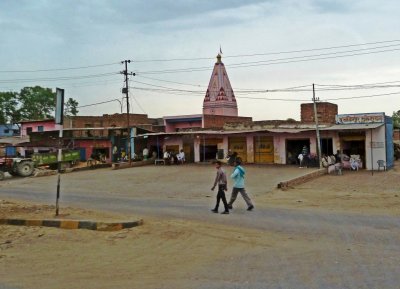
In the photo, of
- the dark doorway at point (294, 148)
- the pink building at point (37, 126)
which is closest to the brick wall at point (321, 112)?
the dark doorway at point (294, 148)

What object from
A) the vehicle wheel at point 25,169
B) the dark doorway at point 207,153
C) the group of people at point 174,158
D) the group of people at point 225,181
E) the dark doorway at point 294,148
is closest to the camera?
the group of people at point 225,181

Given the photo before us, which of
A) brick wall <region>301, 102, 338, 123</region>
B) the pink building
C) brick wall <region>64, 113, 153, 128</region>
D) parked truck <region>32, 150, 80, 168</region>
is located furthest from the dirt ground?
the pink building

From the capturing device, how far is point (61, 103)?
11.3m

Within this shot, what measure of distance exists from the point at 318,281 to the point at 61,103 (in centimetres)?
788

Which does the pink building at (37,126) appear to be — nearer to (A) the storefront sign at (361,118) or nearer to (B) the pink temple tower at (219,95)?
(B) the pink temple tower at (219,95)

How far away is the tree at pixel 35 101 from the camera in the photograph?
69.8 m

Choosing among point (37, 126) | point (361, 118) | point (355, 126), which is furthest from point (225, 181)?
point (37, 126)

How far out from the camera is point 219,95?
45562 mm

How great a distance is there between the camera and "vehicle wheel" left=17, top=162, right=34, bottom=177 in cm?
3180

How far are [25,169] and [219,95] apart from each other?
2070 centimetres

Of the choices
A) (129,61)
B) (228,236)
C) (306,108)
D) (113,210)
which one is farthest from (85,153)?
(228,236)

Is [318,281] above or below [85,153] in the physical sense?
below

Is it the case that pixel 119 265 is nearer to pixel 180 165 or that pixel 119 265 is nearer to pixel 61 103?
pixel 61 103

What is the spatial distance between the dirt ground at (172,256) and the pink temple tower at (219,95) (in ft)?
110
